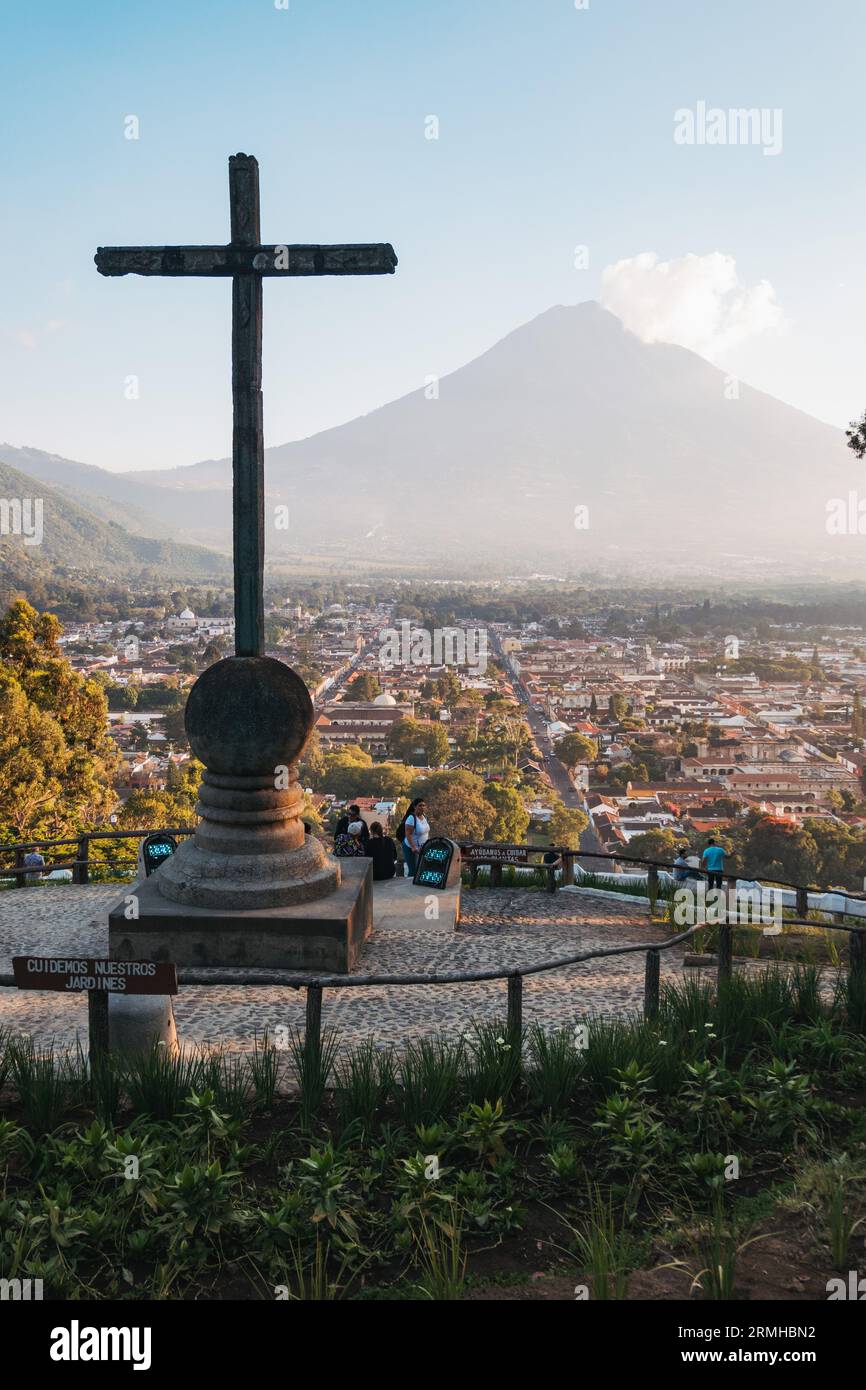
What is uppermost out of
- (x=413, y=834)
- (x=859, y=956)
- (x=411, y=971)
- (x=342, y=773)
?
(x=859, y=956)

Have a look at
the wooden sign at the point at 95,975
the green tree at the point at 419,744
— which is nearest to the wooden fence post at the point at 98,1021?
the wooden sign at the point at 95,975

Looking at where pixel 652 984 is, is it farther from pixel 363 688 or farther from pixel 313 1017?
pixel 363 688

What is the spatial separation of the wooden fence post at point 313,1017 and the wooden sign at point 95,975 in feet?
2.32

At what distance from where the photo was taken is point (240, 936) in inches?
336

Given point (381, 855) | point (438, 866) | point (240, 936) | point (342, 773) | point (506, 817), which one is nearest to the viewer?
point (240, 936)

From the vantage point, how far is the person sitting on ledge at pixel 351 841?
11.9 metres

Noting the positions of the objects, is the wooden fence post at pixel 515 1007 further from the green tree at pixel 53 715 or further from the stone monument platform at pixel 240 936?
the green tree at pixel 53 715

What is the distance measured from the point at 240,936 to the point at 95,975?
10.1 ft

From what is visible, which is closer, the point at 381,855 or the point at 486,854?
the point at 381,855

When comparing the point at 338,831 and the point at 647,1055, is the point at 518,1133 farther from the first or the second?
the point at 338,831

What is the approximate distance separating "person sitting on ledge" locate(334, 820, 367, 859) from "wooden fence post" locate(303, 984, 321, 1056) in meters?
5.92

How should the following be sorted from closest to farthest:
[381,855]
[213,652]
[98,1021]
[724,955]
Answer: [98,1021] < [724,955] < [381,855] < [213,652]

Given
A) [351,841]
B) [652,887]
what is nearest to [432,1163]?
[351,841]

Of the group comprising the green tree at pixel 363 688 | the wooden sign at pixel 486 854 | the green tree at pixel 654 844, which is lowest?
the green tree at pixel 654 844
